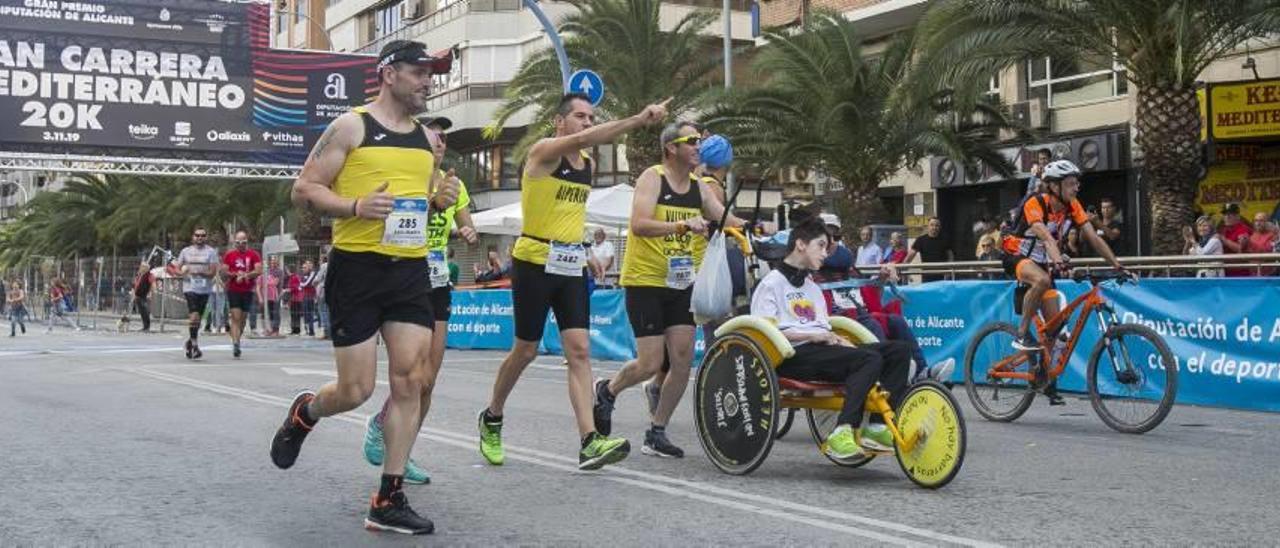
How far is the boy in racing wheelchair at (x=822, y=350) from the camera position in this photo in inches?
255

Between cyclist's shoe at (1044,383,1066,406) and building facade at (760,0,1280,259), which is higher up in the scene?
building facade at (760,0,1280,259)

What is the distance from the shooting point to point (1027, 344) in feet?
31.7

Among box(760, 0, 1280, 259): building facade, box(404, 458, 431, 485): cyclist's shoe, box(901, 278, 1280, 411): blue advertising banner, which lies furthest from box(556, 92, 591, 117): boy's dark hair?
box(760, 0, 1280, 259): building facade

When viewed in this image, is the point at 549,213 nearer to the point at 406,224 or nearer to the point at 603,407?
the point at 603,407

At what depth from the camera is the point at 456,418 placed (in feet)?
32.3

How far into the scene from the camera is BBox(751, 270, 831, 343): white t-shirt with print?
22.5 feet

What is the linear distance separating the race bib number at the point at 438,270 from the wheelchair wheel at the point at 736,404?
1422 millimetres

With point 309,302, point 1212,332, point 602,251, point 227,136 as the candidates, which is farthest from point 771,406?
point 227,136

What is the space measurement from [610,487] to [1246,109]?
1732 cm

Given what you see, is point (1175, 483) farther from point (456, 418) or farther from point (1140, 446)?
point (456, 418)

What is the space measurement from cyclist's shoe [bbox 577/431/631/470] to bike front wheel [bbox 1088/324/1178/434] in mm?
3681

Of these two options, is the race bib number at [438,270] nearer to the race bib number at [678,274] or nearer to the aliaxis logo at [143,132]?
the race bib number at [678,274]

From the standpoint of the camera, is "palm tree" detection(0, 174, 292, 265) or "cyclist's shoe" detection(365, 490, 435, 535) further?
"palm tree" detection(0, 174, 292, 265)

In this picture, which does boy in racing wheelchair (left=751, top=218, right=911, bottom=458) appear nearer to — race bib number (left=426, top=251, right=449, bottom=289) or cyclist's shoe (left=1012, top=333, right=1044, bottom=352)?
race bib number (left=426, top=251, right=449, bottom=289)
